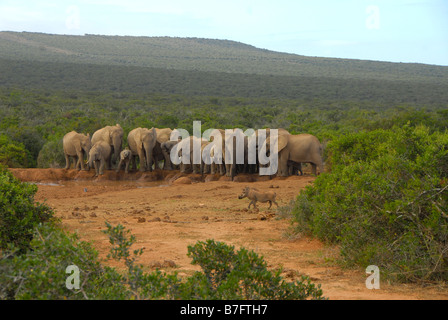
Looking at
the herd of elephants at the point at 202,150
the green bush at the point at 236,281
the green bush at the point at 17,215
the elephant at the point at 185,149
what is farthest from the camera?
the elephant at the point at 185,149

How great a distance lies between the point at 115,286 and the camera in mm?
4543

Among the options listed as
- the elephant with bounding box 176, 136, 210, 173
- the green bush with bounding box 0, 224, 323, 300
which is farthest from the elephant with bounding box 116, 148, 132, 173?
the green bush with bounding box 0, 224, 323, 300

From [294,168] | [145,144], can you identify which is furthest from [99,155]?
[294,168]

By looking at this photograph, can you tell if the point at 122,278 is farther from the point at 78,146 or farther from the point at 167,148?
Answer: the point at 78,146

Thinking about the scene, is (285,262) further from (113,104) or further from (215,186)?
(113,104)

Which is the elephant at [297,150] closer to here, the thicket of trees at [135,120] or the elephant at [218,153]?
the elephant at [218,153]

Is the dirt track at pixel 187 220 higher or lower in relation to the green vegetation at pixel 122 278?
lower

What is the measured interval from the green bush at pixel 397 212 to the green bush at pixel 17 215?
3.90 metres

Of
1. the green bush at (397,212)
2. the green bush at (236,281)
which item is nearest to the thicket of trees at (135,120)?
the green bush at (397,212)

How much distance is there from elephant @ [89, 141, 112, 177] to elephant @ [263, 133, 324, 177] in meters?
5.56

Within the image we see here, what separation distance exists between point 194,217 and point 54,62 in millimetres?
76267

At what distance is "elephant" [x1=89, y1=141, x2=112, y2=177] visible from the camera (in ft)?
64.3

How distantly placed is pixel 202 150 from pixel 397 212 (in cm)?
1357

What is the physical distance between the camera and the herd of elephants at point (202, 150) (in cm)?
1850
